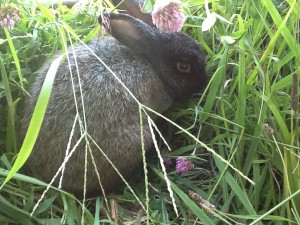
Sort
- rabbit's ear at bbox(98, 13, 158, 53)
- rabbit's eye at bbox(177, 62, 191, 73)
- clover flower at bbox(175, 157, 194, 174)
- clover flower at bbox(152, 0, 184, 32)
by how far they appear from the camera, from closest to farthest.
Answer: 1. clover flower at bbox(152, 0, 184, 32)
2. clover flower at bbox(175, 157, 194, 174)
3. rabbit's ear at bbox(98, 13, 158, 53)
4. rabbit's eye at bbox(177, 62, 191, 73)

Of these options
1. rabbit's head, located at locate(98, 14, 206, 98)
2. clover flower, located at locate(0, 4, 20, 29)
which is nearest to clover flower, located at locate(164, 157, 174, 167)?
rabbit's head, located at locate(98, 14, 206, 98)

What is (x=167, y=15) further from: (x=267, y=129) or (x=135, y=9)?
(x=135, y=9)

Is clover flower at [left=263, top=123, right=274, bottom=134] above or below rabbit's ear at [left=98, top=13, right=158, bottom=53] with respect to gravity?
below

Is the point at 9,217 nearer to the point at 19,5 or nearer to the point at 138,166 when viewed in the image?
the point at 138,166

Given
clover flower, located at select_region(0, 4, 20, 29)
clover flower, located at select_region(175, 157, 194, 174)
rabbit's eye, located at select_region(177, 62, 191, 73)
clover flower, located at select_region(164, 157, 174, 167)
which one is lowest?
clover flower, located at select_region(164, 157, 174, 167)

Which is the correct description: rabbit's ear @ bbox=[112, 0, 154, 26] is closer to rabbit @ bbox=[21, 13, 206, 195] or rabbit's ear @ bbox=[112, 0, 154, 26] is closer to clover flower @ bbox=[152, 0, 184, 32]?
rabbit @ bbox=[21, 13, 206, 195]

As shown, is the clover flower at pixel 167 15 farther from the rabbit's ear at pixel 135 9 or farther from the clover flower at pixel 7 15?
the rabbit's ear at pixel 135 9

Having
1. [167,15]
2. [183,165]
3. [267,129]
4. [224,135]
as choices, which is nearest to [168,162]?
[183,165]
